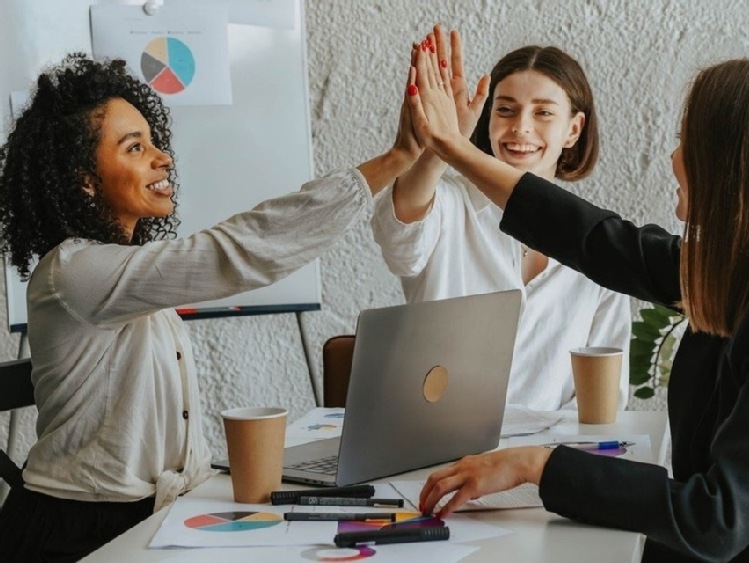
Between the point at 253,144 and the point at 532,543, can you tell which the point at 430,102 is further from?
the point at 253,144

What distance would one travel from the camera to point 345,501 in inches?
43.3

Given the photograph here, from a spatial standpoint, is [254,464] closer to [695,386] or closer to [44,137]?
[695,386]

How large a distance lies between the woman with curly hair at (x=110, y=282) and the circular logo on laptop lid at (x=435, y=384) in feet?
0.84

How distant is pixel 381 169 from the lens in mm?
1474

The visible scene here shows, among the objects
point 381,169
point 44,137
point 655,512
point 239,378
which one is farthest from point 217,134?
point 655,512

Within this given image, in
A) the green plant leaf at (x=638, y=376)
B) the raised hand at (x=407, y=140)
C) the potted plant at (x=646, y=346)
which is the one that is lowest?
the green plant leaf at (x=638, y=376)

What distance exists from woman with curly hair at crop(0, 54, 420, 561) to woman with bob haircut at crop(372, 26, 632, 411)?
0.25 m

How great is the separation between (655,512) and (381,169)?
68 cm

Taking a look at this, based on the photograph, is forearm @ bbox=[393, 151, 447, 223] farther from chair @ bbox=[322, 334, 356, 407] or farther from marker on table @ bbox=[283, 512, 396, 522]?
marker on table @ bbox=[283, 512, 396, 522]

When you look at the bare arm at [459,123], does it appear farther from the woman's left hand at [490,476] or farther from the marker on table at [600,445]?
the woman's left hand at [490,476]

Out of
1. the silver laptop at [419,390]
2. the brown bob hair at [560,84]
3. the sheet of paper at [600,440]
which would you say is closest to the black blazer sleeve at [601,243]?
the silver laptop at [419,390]

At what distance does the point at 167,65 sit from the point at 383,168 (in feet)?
4.01

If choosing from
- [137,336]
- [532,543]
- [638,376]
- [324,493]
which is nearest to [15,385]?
[137,336]

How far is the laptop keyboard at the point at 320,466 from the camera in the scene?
1.24 metres
